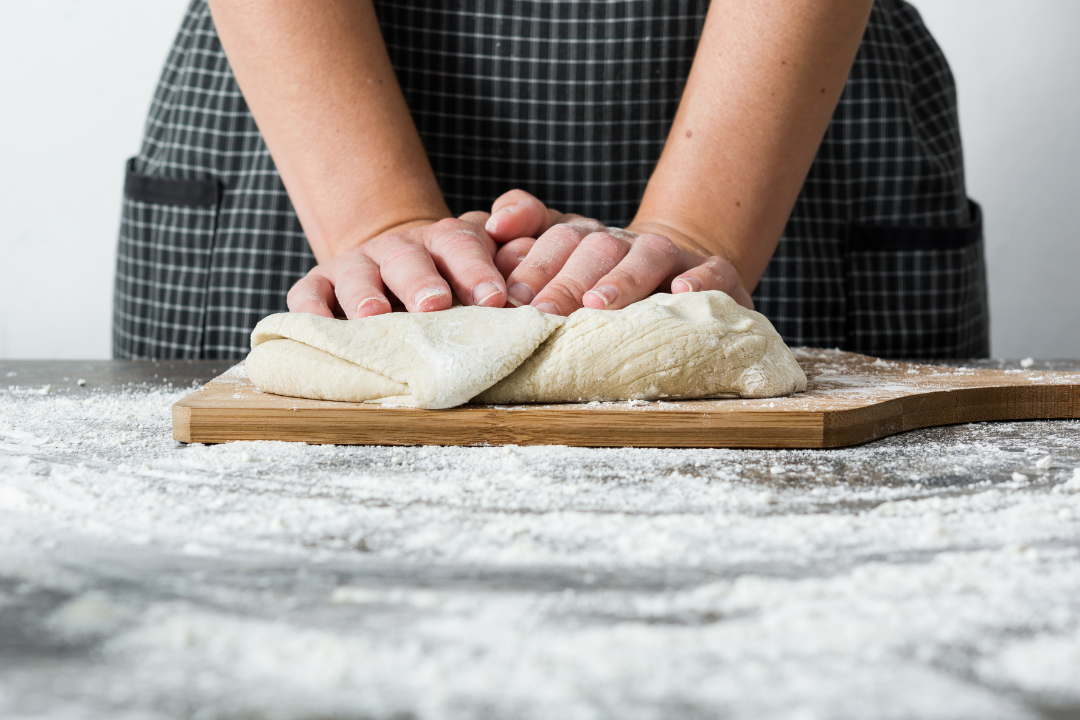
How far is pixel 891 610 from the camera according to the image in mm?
509

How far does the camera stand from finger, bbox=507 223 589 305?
110cm

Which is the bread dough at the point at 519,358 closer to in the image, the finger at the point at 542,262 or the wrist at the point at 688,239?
the finger at the point at 542,262

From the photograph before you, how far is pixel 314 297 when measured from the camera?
1.15 metres

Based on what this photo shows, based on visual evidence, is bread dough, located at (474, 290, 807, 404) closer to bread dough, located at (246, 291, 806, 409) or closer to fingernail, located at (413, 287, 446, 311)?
bread dough, located at (246, 291, 806, 409)

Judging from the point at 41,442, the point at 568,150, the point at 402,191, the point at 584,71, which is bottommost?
the point at 41,442

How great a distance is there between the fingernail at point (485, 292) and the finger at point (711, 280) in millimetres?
238

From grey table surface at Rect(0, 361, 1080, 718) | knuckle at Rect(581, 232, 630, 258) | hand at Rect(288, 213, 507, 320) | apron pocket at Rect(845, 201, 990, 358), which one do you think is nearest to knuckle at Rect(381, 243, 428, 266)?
hand at Rect(288, 213, 507, 320)

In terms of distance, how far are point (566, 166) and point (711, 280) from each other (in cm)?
69

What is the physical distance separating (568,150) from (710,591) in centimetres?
137

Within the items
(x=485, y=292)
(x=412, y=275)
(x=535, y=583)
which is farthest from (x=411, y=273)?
(x=535, y=583)

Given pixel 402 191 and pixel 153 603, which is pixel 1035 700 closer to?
pixel 153 603

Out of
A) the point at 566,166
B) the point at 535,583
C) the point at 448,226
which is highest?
the point at 566,166

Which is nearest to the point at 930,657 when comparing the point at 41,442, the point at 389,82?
the point at 41,442

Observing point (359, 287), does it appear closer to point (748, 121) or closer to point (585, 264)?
point (585, 264)
